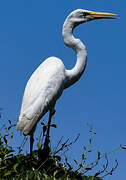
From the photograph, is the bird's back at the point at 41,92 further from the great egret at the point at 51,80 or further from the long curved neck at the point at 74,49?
the long curved neck at the point at 74,49

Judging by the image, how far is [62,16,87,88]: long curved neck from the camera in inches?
202

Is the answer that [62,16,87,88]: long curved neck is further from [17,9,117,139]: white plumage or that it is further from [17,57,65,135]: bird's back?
[17,57,65,135]: bird's back

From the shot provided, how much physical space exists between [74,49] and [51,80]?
658 millimetres

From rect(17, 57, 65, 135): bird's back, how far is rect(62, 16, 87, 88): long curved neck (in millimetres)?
208

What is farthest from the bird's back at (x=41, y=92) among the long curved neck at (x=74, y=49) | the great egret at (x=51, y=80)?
the long curved neck at (x=74, y=49)

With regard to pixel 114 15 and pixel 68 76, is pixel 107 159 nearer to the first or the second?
pixel 68 76

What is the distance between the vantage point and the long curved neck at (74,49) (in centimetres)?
513

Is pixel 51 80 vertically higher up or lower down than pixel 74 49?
lower down

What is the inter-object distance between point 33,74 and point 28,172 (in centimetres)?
134

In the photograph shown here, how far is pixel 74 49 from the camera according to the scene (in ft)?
17.0

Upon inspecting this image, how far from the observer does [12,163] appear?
472cm

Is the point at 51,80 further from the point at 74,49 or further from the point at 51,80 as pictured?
the point at 74,49

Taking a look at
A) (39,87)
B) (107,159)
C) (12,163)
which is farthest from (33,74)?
(107,159)

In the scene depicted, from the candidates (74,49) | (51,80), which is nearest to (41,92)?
(51,80)
